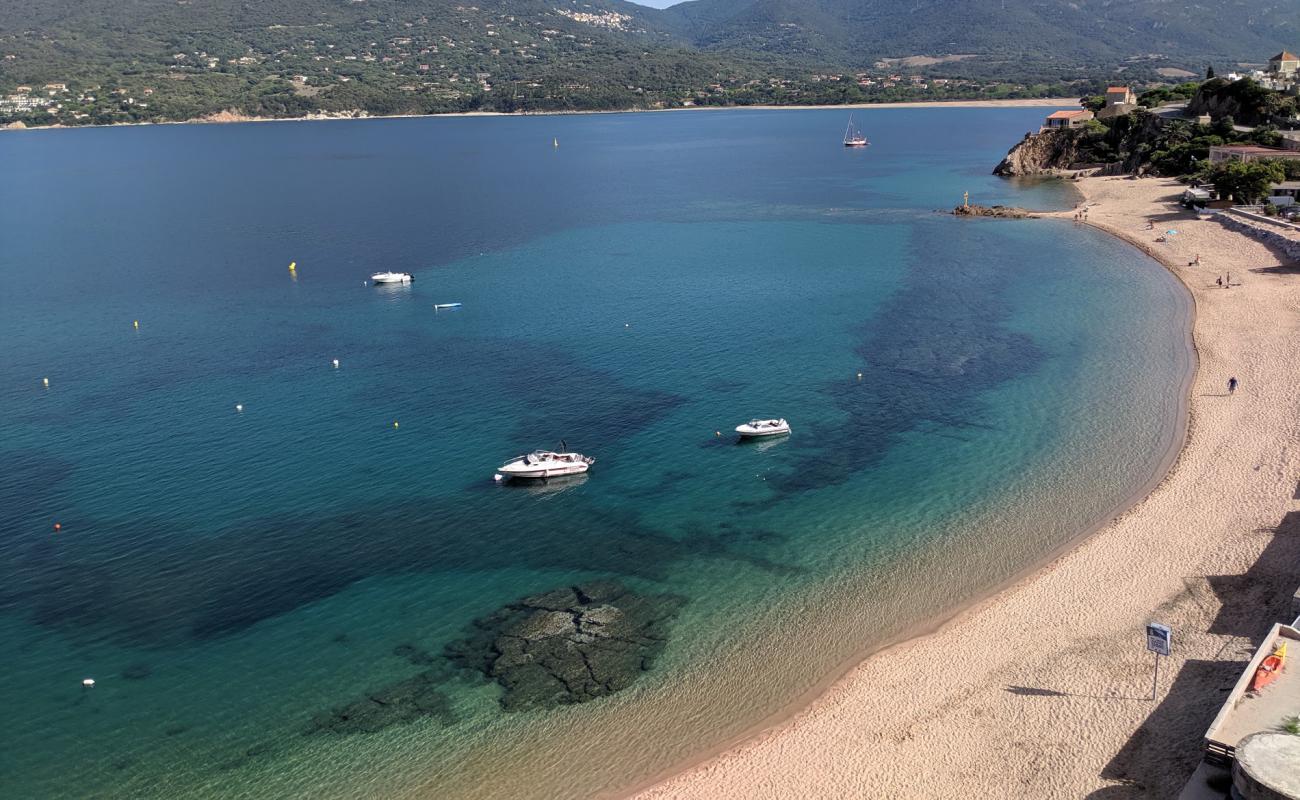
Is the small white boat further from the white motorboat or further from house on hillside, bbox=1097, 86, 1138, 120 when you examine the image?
house on hillside, bbox=1097, 86, 1138, 120

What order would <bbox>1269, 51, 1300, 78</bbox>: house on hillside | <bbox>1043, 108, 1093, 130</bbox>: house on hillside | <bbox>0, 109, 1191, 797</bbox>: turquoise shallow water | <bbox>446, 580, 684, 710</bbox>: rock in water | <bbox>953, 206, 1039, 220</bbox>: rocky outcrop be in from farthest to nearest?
<bbox>1269, 51, 1300, 78</bbox>: house on hillside, <bbox>1043, 108, 1093, 130</bbox>: house on hillside, <bbox>953, 206, 1039, 220</bbox>: rocky outcrop, <bbox>446, 580, 684, 710</bbox>: rock in water, <bbox>0, 109, 1191, 797</bbox>: turquoise shallow water

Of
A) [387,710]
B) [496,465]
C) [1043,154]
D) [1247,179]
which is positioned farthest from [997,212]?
[387,710]

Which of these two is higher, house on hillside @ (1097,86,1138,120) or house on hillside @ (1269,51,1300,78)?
house on hillside @ (1269,51,1300,78)

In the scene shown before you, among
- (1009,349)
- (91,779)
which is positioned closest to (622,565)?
(91,779)

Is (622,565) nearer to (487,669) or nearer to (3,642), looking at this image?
(487,669)

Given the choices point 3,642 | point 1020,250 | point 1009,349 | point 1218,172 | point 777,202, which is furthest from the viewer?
point 777,202

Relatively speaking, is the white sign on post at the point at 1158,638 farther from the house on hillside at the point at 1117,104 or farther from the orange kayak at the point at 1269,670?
the house on hillside at the point at 1117,104

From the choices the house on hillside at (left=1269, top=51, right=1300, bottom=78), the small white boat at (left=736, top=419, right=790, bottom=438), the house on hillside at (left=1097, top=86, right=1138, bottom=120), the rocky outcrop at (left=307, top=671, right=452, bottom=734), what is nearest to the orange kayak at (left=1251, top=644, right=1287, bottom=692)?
the rocky outcrop at (left=307, top=671, right=452, bottom=734)

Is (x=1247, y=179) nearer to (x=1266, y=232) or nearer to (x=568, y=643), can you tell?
(x=1266, y=232)
